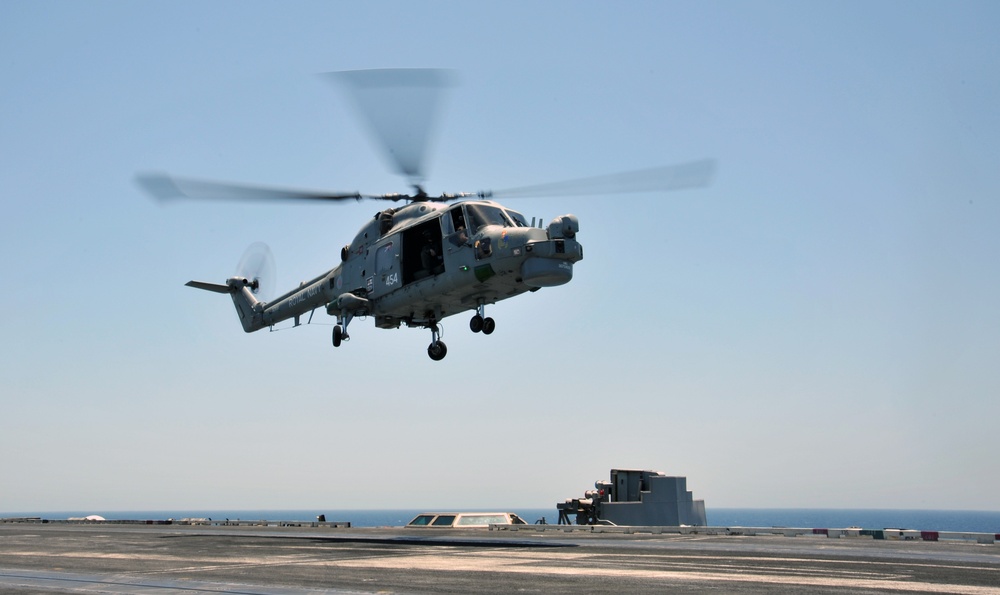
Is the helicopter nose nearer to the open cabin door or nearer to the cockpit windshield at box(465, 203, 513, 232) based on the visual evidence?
the cockpit windshield at box(465, 203, 513, 232)

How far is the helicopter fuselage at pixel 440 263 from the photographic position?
92.2ft

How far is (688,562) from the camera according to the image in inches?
750

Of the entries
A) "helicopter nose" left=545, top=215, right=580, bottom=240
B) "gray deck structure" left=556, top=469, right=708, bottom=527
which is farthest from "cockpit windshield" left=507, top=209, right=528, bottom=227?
"gray deck structure" left=556, top=469, right=708, bottom=527

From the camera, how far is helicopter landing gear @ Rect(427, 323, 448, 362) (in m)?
33.6

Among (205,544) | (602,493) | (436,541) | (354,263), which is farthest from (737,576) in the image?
(602,493)

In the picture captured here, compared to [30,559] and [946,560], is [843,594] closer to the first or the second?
[946,560]

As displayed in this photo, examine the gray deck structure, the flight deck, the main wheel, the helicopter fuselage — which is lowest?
the flight deck

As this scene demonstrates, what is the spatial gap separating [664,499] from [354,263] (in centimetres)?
1658

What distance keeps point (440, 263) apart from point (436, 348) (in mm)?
4296

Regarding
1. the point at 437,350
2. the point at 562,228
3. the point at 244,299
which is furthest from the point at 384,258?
the point at 244,299

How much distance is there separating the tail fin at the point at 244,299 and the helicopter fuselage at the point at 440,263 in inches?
257

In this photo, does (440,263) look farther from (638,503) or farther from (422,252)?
(638,503)

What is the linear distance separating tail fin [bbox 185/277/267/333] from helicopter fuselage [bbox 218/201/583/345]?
652cm

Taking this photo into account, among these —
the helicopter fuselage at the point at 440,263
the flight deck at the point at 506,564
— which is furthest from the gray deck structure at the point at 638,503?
the helicopter fuselage at the point at 440,263
